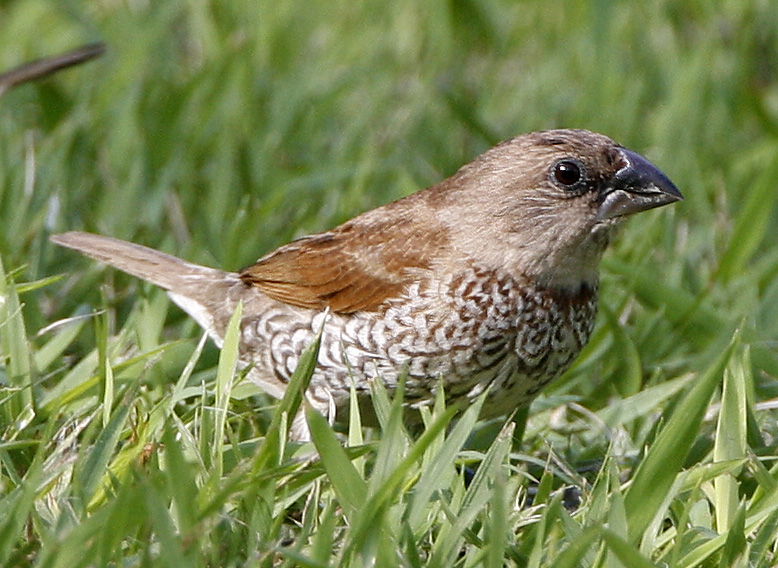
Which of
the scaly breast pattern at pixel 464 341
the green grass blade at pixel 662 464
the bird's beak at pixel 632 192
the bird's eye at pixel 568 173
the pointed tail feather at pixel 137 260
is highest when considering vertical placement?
the pointed tail feather at pixel 137 260

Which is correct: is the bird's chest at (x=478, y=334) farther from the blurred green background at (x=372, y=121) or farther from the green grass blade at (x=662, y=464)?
the green grass blade at (x=662, y=464)

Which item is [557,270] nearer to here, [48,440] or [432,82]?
[48,440]

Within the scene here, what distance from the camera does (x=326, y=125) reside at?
6.21 meters

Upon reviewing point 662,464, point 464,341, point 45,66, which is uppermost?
point 45,66

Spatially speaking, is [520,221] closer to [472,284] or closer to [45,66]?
[472,284]

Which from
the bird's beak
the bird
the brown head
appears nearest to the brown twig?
the bird

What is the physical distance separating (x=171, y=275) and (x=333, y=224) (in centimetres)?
94

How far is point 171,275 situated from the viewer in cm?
440

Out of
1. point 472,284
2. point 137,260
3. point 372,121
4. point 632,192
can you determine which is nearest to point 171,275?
point 137,260

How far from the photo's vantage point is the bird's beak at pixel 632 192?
3844 mm

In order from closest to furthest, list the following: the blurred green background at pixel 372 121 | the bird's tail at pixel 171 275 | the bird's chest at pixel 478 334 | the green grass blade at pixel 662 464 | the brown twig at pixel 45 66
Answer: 1. the green grass blade at pixel 662 464
2. the bird's chest at pixel 478 334
3. the bird's tail at pixel 171 275
4. the blurred green background at pixel 372 121
5. the brown twig at pixel 45 66

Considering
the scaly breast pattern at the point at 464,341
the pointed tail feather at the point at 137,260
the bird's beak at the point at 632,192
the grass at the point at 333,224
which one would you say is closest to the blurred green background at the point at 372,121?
the grass at the point at 333,224

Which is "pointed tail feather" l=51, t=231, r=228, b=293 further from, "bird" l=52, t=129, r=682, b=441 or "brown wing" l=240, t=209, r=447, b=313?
"bird" l=52, t=129, r=682, b=441

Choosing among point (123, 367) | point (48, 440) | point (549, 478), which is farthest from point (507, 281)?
point (48, 440)
